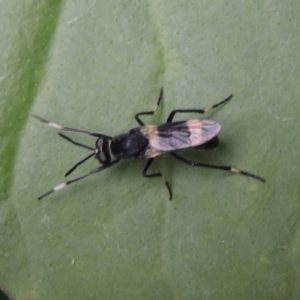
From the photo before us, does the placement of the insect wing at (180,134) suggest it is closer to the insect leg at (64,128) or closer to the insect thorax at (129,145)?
the insect thorax at (129,145)

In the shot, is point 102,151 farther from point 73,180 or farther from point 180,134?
point 180,134

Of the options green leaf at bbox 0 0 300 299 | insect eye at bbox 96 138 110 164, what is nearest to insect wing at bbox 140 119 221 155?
green leaf at bbox 0 0 300 299

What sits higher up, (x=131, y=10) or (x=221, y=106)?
(x=131, y=10)

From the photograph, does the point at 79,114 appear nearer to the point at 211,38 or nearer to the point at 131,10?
the point at 131,10

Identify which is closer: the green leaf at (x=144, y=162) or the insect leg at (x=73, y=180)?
the green leaf at (x=144, y=162)

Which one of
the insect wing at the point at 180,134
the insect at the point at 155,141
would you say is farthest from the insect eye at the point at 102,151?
the insect wing at the point at 180,134

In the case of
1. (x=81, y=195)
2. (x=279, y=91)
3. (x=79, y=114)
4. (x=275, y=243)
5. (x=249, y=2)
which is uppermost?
(x=249, y=2)

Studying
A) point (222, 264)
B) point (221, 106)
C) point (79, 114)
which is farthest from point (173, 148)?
point (222, 264)

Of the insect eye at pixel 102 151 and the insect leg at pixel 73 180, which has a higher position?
the insect eye at pixel 102 151
